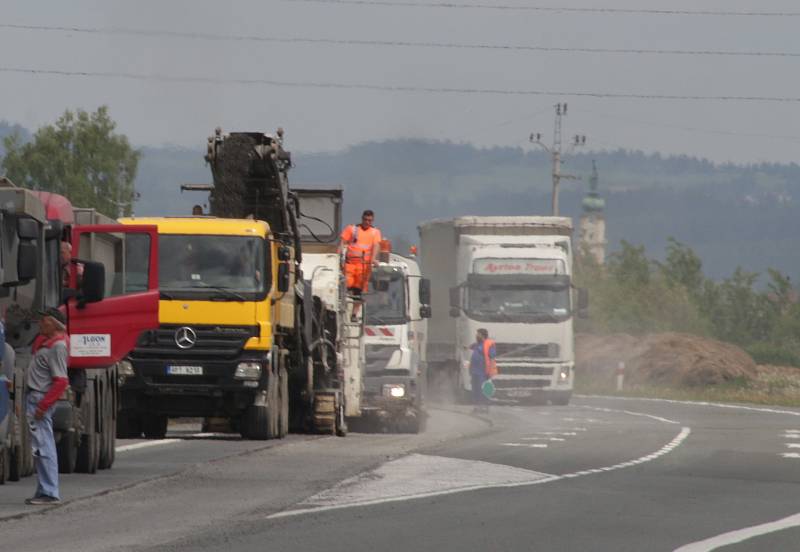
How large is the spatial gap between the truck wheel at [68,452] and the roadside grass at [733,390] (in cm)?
3703

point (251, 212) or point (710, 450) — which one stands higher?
point (251, 212)

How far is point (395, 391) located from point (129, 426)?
6.81 m

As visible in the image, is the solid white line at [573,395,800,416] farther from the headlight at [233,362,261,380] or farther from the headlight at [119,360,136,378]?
the headlight at [119,360,136,378]

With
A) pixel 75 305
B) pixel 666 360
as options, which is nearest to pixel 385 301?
pixel 75 305

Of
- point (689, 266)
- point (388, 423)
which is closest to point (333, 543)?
point (388, 423)

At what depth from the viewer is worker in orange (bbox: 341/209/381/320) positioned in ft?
113

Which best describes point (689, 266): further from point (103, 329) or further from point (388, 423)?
point (103, 329)

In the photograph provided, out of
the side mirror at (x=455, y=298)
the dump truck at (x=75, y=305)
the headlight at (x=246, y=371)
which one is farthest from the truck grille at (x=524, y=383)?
the dump truck at (x=75, y=305)

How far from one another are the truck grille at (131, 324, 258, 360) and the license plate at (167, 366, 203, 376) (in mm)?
138

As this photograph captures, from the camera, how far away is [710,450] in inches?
1125

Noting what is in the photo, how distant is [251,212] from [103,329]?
963cm

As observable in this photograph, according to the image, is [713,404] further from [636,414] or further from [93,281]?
[93,281]

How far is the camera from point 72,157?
7638 centimetres

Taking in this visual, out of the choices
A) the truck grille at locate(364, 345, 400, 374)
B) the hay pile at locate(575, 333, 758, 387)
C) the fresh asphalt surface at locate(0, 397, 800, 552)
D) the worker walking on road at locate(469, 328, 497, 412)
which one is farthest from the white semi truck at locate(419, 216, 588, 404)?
the hay pile at locate(575, 333, 758, 387)
